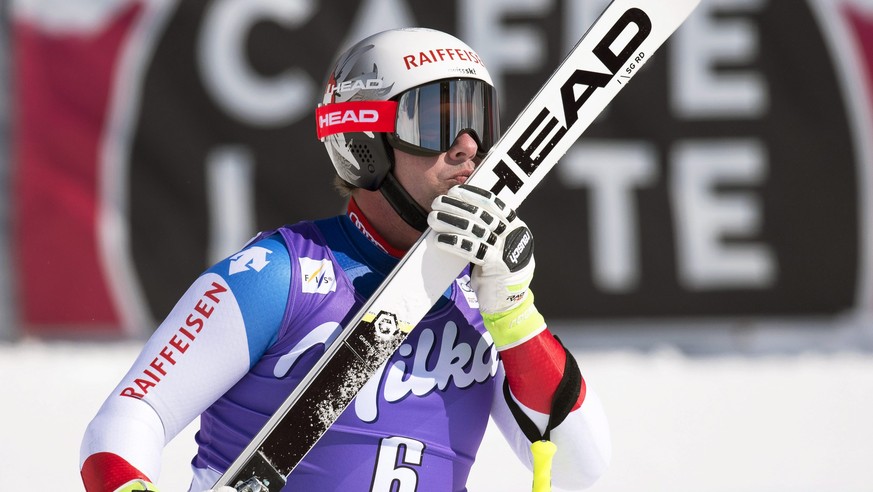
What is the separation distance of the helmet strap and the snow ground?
1.74 metres

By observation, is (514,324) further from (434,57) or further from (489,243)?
(434,57)

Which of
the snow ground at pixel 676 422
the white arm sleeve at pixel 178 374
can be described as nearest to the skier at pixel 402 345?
the white arm sleeve at pixel 178 374

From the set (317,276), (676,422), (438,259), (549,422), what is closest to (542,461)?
(549,422)

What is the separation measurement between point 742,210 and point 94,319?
9.47 ft

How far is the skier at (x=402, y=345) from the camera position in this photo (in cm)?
181

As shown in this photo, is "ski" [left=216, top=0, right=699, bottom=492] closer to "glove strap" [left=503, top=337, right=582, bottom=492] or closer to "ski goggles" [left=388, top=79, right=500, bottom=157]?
"ski goggles" [left=388, top=79, right=500, bottom=157]

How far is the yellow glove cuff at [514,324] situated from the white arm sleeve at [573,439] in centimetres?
13

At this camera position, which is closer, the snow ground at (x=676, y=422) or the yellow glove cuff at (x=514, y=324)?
the yellow glove cuff at (x=514, y=324)

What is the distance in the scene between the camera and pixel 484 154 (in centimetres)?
208

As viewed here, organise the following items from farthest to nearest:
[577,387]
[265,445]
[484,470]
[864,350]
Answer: [864,350], [484,470], [577,387], [265,445]

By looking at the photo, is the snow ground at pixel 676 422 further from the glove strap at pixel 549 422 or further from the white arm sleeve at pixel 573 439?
the glove strap at pixel 549 422

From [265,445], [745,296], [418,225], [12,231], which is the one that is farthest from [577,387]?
[12,231]

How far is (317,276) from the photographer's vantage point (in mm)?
1934

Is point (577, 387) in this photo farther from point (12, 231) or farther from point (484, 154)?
point (12, 231)
